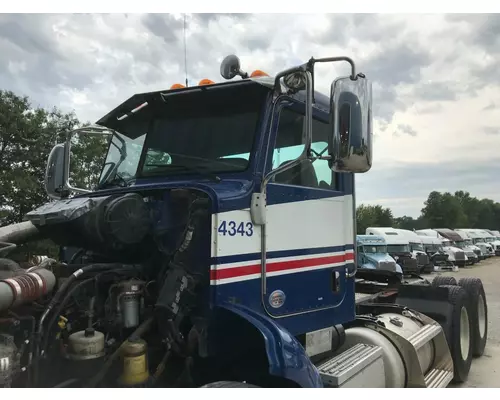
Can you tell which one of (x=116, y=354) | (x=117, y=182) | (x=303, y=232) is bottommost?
(x=116, y=354)

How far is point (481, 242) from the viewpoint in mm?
35000

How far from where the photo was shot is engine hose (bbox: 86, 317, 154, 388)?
270 centimetres

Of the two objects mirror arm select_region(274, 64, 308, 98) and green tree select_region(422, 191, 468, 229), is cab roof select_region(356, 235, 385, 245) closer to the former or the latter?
mirror arm select_region(274, 64, 308, 98)

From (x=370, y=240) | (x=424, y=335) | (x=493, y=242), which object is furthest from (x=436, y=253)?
(x=424, y=335)

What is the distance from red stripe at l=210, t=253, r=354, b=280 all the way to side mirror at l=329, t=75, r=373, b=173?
0.85 metres

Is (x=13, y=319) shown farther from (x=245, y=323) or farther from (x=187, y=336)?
(x=245, y=323)

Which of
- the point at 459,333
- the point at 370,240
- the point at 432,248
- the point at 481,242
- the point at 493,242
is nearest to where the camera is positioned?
the point at 459,333

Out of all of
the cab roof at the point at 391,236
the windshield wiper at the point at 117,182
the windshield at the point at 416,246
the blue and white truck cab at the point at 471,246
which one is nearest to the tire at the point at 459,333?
the windshield wiper at the point at 117,182

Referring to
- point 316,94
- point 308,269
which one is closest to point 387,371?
point 308,269

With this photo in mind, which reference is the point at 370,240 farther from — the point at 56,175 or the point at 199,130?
the point at 199,130

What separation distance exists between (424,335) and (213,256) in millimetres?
2851

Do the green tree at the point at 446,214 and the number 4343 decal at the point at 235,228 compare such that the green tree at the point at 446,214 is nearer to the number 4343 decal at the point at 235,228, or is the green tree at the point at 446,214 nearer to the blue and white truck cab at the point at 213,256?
the blue and white truck cab at the point at 213,256

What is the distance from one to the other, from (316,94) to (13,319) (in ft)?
8.77

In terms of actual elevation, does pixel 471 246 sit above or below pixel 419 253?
below
